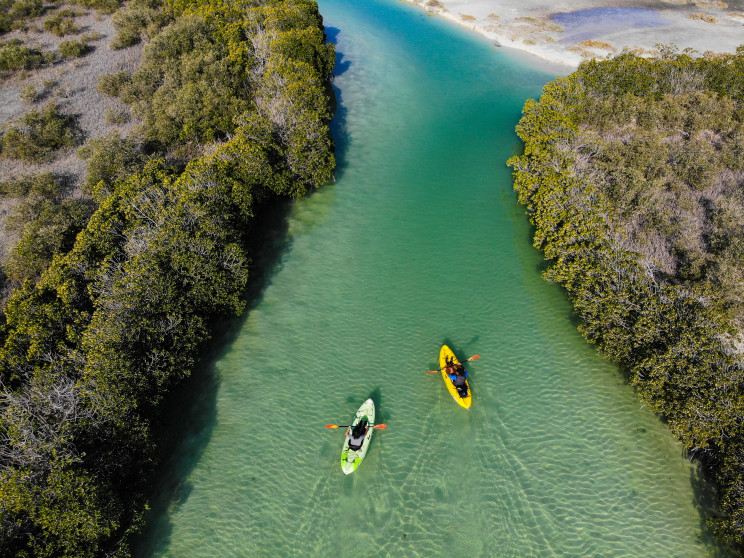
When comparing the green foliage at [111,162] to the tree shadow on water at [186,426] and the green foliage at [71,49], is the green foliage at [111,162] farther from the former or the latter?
the green foliage at [71,49]

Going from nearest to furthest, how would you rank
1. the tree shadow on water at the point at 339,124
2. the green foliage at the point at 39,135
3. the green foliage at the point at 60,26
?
the green foliage at the point at 39,135 < the tree shadow on water at the point at 339,124 < the green foliage at the point at 60,26

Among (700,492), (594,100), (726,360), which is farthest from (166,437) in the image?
(594,100)

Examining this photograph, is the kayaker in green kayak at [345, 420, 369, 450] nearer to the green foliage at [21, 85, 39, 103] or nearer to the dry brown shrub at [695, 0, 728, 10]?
the green foliage at [21, 85, 39, 103]

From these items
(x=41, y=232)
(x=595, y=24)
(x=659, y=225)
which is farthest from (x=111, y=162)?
(x=595, y=24)

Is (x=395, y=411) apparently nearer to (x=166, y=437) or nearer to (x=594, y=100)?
(x=166, y=437)

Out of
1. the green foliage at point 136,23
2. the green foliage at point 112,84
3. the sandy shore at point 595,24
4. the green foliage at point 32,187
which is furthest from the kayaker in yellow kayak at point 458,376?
the green foliage at point 136,23

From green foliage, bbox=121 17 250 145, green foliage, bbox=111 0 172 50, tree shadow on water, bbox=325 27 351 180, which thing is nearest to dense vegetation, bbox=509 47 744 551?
tree shadow on water, bbox=325 27 351 180
